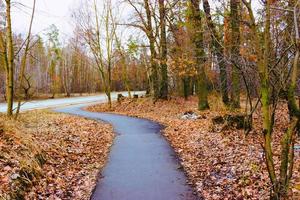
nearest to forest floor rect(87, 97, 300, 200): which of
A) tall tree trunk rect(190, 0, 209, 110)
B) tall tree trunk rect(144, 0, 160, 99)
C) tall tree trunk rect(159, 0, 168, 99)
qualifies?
tall tree trunk rect(190, 0, 209, 110)

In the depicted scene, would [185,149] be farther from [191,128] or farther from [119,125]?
[119,125]

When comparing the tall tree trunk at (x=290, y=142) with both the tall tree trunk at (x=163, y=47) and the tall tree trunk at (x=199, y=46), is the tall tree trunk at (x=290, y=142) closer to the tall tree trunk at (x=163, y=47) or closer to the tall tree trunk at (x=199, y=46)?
the tall tree trunk at (x=199, y=46)

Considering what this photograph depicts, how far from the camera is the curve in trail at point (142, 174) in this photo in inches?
286

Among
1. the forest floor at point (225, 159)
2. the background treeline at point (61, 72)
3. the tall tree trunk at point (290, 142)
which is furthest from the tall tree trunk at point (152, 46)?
the background treeline at point (61, 72)

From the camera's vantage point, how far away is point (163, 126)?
57.5ft

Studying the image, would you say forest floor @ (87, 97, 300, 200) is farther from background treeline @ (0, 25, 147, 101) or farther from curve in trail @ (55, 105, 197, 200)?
background treeline @ (0, 25, 147, 101)

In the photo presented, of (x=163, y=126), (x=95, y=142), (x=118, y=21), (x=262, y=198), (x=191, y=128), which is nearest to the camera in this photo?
(x=262, y=198)

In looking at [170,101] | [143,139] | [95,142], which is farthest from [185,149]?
[170,101]

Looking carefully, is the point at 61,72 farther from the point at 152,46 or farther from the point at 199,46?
the point at 199,46

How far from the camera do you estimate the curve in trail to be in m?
7.25

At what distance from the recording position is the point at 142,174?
28.7 ft

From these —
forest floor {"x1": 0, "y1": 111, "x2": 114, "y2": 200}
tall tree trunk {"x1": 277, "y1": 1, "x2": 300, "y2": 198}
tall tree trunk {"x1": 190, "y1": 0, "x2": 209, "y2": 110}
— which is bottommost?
forest floor {"x1": 0, "y1": 111, "x2": 114, "y2": 200}

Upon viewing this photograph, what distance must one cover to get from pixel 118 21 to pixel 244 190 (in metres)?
24.8

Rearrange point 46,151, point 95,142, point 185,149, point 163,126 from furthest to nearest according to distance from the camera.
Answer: point 163,126
point 95,142
point 185,149
point 46,151
